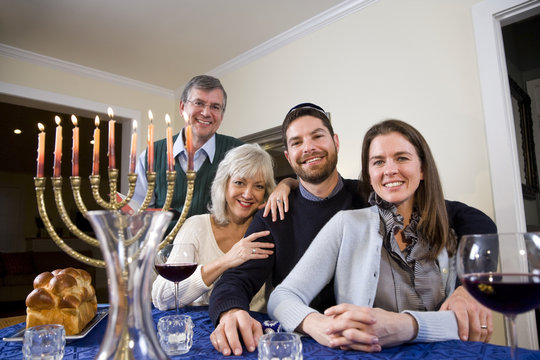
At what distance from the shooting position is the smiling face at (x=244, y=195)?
196cm

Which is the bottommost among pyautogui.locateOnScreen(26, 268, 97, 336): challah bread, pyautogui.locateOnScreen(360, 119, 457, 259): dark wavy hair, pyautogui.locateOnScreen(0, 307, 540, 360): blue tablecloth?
pyautogui.locateOnScreen(0, 307, 540, 360): blue tablecloth

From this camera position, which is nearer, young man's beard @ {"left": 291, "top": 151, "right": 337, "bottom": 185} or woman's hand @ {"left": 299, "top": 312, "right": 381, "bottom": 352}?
woman's hand @ {"left": 299, "top": 312, "right": 381, "bottom": 352}

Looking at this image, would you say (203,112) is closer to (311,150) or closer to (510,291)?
(311,150)

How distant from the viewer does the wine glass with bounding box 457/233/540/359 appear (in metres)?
0.61

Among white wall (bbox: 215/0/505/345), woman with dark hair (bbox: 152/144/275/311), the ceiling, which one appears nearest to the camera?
woman with dark hair (bbox: 152/144/275/311)

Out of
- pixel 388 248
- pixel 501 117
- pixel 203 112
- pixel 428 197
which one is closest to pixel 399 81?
pixel 501 117

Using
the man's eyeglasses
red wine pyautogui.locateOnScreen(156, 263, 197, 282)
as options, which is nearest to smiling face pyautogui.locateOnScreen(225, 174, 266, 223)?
the man's eyeglasses

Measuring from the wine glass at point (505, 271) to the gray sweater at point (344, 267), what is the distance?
58 cm

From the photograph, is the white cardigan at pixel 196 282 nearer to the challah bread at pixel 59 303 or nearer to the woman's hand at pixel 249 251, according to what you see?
the woman's hand at pixel 249 251

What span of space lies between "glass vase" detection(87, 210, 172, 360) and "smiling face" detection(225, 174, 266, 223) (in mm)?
1326

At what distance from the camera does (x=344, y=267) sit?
1.32 metres

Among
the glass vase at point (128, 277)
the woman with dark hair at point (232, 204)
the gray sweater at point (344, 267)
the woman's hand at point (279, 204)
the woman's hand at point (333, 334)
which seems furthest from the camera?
the woman with dark hair at point (232, 204)

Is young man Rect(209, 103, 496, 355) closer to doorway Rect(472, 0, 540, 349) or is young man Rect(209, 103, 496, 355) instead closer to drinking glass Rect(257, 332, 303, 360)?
drinking glass Rect(257, 332, 303, 360)

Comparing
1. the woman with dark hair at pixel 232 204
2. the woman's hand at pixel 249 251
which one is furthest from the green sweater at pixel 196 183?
the woman's hand at pixel 249 251
